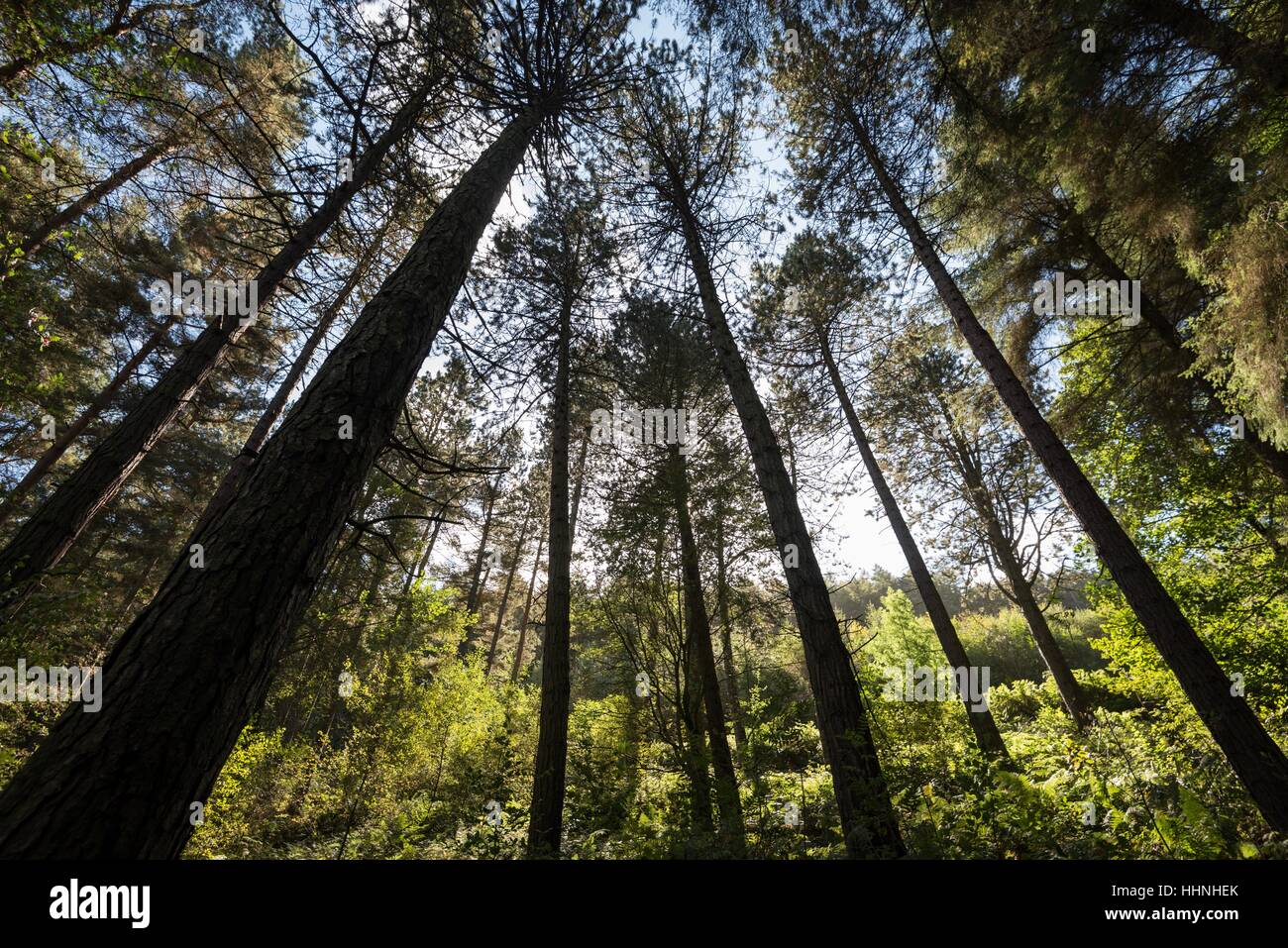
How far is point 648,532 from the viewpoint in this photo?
698 cm

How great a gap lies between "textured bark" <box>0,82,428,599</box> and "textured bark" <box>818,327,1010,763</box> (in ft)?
30.1

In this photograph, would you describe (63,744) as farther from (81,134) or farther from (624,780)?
(81,134)

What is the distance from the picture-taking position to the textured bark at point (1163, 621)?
12.5 feet

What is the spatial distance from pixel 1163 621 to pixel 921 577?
18.0 ft

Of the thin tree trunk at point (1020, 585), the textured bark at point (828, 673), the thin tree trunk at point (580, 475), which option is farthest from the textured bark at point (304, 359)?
the thin tree trunk at point (1020, 585)

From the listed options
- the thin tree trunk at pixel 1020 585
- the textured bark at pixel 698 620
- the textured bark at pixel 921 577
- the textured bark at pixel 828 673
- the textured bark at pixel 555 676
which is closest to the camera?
the textured bark at pixel 828 673

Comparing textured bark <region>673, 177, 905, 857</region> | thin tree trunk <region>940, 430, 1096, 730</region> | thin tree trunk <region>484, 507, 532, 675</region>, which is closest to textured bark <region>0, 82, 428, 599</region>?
textured bark <region>673, 177, 905, 857</region>

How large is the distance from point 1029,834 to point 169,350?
20.1m

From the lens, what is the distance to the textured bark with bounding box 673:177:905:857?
10.2 ft

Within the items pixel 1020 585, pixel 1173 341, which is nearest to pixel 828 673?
pixel 1173 341

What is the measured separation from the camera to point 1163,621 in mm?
4301

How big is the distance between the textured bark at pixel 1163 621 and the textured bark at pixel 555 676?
6259mm

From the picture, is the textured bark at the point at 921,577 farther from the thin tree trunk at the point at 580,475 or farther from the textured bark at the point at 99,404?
the textured bark at the point at 99,404

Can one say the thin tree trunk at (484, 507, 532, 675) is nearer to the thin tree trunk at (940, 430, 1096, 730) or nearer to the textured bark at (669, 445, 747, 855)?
the textured bark at (669, 445, 747, 855)
